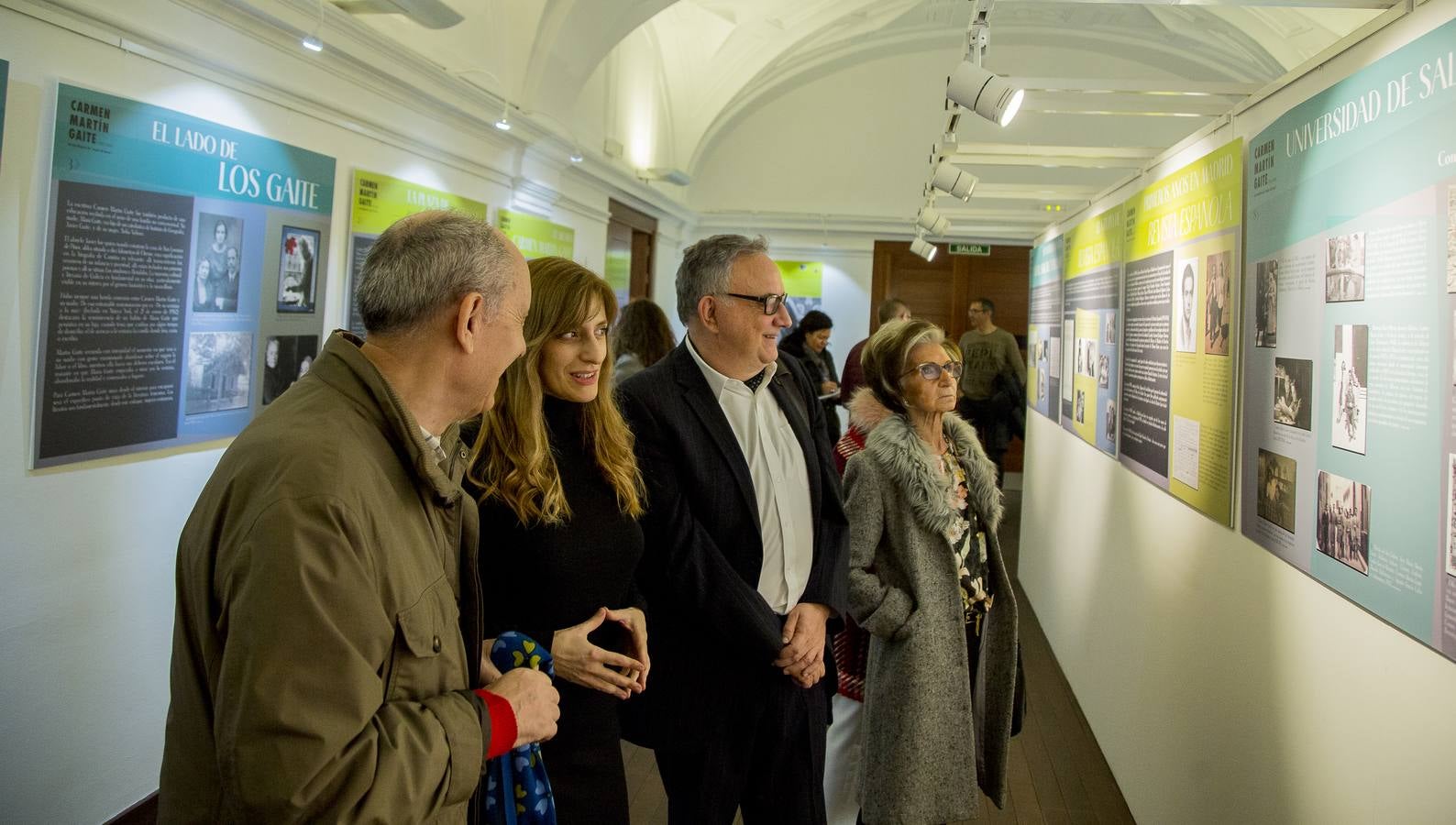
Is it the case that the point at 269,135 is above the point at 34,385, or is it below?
above

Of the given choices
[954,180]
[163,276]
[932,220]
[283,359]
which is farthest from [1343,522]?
[932,220]

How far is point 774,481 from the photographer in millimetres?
2525

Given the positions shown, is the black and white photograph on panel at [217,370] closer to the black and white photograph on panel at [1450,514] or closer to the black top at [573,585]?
the black top at [573,585]

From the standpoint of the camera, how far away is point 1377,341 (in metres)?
1.91

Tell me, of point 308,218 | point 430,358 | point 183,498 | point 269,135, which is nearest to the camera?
point 430,358

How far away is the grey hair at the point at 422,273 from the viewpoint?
4.58ft

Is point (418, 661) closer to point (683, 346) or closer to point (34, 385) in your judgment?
point (683, 346)

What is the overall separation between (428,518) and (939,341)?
206 cm

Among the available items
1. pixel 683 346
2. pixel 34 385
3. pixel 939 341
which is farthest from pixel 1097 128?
pixel 34 385

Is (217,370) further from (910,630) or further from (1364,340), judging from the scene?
(1364,340)

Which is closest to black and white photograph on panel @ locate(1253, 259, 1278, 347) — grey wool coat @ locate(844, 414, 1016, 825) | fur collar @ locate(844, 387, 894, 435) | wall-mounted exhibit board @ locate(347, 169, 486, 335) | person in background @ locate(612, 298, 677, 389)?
grey wool coat @ locate(844, 414, 1016, 825)

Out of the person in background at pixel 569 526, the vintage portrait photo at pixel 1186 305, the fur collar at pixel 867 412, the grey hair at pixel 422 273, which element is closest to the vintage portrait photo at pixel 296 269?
the person in background at pixel 569 526

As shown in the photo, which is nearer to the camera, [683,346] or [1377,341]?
[1377,341]

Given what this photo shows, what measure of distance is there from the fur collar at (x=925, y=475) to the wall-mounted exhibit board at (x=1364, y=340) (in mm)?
744
